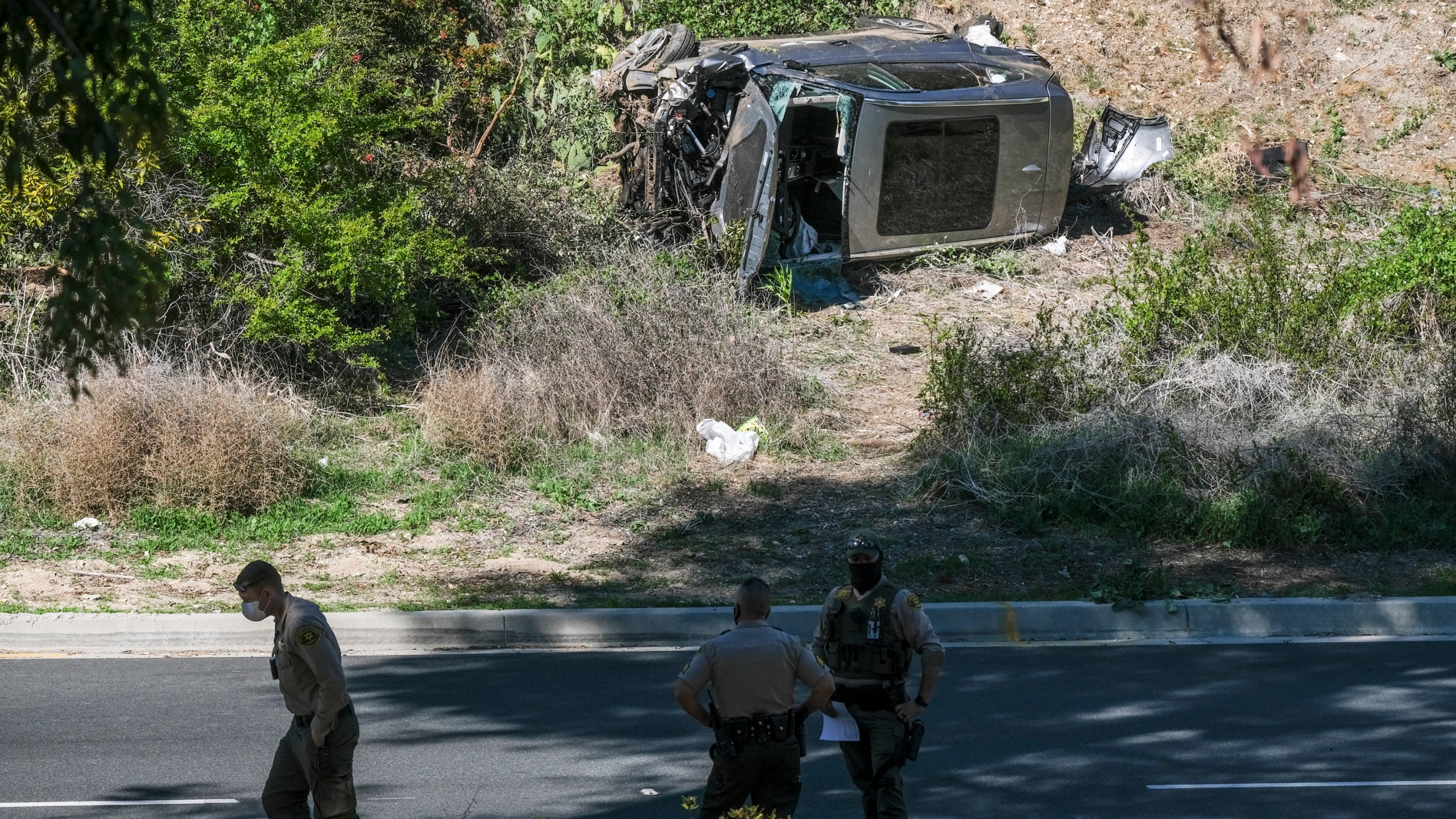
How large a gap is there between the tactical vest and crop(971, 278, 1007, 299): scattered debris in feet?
30.0

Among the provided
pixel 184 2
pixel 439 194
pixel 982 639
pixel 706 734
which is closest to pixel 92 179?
pixel 184 2

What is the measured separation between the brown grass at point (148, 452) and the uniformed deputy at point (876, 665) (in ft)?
19.4

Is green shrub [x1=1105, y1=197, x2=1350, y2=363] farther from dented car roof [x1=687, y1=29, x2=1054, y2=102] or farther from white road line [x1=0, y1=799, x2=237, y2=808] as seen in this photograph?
white road line [x1=0, y1=799, x2=237, y2=808]

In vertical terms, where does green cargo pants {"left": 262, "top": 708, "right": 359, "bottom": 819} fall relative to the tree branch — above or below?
below

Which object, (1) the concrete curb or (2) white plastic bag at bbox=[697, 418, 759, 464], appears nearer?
(1) the concrete curb

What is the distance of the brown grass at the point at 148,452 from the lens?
9.62m

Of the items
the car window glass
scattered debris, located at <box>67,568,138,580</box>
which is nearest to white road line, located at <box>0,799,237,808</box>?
scattered debris, located at <box>67,568,138,580</box>

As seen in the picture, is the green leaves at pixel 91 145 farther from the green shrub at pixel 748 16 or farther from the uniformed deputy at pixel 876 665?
the green shrub at pixel 748 16

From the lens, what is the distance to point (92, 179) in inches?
396

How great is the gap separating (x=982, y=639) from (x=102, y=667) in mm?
5217

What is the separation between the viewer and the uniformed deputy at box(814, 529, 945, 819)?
5223 millimetres

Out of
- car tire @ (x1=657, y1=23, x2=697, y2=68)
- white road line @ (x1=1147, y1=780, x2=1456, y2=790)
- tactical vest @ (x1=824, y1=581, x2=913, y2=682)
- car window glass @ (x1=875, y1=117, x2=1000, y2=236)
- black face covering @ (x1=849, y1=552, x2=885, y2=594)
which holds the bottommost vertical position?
white road line @ (x1=1147, y1=780, x2=1456, y2=790)

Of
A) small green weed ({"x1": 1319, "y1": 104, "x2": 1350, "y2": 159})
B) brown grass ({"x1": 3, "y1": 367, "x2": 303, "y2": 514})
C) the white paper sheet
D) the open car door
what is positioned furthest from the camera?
small green weed ({"x1": 1319, "y1": 104, "x2": 1350, "y2": 159})

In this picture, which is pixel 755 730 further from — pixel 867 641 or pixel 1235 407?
pixel 1235 407
